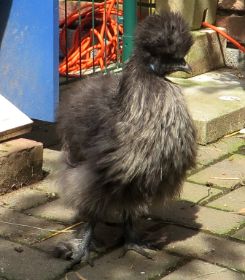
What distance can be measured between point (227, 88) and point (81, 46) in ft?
4.91

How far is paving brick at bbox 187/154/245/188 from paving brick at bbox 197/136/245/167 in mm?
103

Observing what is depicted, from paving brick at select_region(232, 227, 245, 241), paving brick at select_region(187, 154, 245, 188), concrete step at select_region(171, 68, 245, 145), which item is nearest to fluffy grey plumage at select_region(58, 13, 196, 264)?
paving brick at select_region(232, 227, 245, 241)

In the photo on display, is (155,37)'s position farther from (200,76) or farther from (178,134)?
(200,76)

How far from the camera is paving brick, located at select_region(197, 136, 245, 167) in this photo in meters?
5.88

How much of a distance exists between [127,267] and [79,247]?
0.32 meters

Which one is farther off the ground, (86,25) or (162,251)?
(86,25)

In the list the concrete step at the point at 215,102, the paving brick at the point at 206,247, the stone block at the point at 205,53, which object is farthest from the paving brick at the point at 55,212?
the stone block at the point at 205,53

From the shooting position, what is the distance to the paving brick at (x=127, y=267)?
13.0 ft

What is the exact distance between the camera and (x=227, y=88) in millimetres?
7195

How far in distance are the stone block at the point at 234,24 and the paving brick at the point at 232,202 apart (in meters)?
3.30

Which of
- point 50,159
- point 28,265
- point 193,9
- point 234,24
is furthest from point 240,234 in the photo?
point 234,24

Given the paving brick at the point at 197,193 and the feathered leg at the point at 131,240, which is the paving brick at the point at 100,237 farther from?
the paving brick at the point at 197,193

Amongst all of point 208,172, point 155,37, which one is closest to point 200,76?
point 208,172

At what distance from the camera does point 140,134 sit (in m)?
3.86
